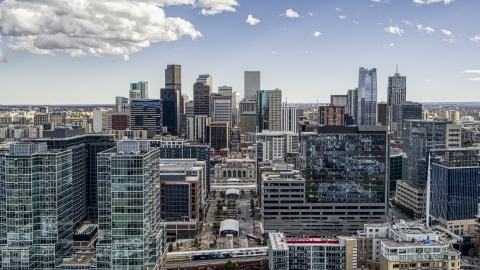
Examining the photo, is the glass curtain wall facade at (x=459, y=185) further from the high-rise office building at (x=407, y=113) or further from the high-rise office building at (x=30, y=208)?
the high-rise office building at (x=407, y=113)

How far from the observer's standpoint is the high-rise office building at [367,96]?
601 feet

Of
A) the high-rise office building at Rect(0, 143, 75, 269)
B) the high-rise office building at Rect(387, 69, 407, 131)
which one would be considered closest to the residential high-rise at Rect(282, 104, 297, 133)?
the high-rise office building at Rect(387, 69, 407, 131)

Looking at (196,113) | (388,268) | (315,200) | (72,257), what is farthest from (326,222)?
(196,113)

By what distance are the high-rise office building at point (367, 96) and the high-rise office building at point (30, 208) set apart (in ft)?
494

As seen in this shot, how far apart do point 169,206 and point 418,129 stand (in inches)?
1450

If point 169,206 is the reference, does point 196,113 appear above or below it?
above

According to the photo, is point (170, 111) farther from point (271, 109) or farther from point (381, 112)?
point (381, 112)

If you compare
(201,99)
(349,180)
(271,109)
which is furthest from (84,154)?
(201,99)

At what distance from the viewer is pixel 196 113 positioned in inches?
7141

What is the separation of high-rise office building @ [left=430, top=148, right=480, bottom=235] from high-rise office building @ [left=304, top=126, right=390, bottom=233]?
25.8ft

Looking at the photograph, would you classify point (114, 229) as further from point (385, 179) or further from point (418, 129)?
point (418, 129)

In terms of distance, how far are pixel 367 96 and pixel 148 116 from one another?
74.9m

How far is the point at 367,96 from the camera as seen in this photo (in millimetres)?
185125

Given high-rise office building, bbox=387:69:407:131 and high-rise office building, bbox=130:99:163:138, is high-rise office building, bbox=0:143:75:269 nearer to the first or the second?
high-rise office building, bbox=130:99:163:138
